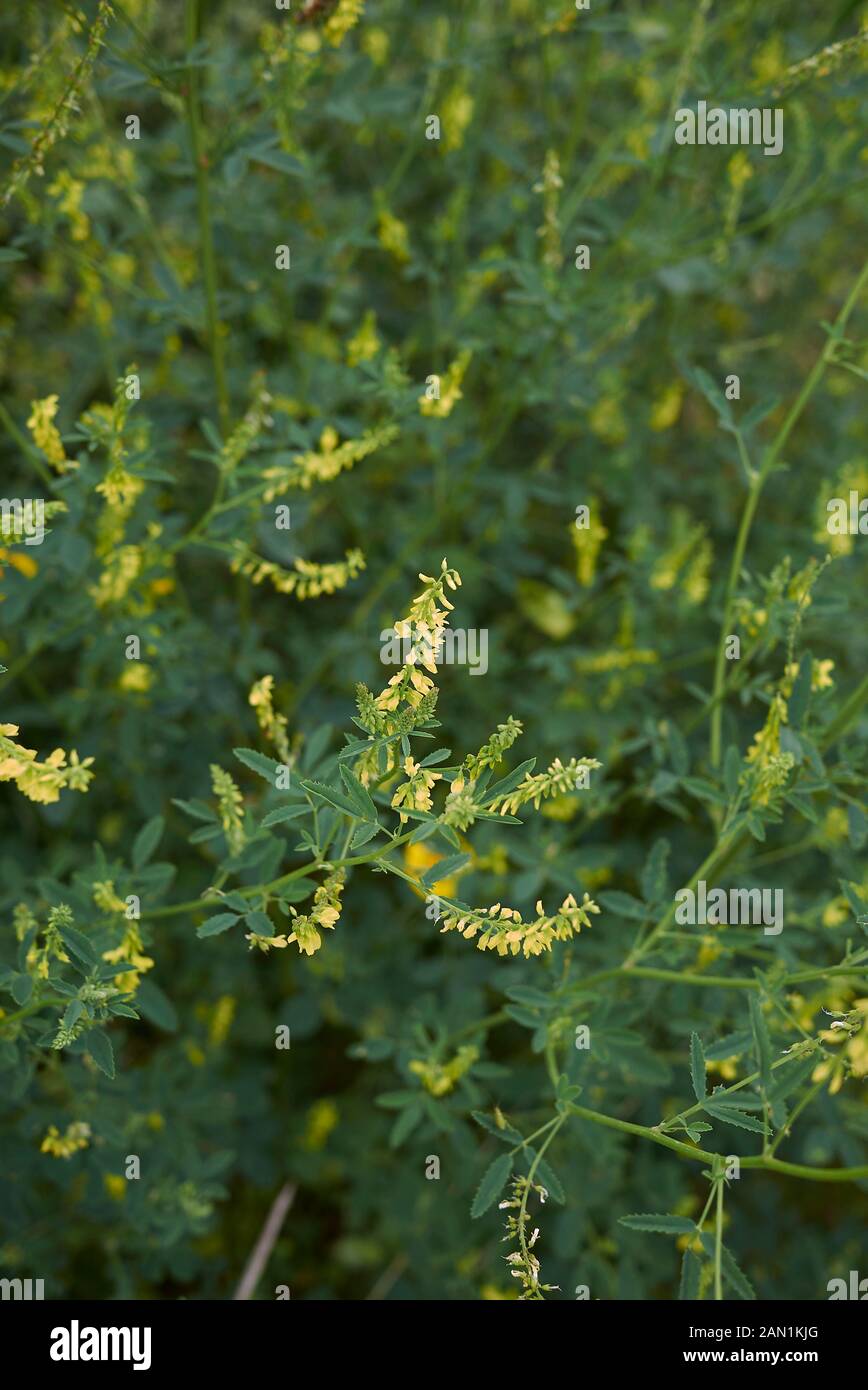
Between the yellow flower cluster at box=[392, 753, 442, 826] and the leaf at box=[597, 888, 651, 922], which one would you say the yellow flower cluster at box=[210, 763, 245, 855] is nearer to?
the yellow flower cluster at box=[392, 753, 442, 826]

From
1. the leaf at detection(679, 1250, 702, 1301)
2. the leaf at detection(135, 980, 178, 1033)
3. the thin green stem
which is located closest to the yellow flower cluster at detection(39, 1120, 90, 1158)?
the leaf at detection(135, 980, 178, 1033)

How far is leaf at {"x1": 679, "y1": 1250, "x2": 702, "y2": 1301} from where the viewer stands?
5.05ft

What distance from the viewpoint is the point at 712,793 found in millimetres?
1858

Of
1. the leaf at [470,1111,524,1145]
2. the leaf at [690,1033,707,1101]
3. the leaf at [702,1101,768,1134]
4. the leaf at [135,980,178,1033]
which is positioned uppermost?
the leaf at [135,980,178,1033]

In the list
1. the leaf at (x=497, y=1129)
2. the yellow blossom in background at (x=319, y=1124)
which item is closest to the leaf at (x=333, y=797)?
the leaf at (x=497, y=1129)

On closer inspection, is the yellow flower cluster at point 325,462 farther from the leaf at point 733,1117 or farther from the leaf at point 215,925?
the leaf at point 733,1117

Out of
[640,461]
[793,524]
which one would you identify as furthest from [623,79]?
[793,524]

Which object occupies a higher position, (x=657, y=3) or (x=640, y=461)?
(x=657, y=3)

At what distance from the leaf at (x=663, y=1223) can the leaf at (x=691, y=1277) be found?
2.7 inches

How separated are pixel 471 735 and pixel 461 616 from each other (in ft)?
0.96

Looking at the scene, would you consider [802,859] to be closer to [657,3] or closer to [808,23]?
[808,23]

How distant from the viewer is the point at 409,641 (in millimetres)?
1844

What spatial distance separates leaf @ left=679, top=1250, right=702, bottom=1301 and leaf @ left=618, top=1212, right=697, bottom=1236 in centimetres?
7

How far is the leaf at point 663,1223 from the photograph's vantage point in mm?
1490
